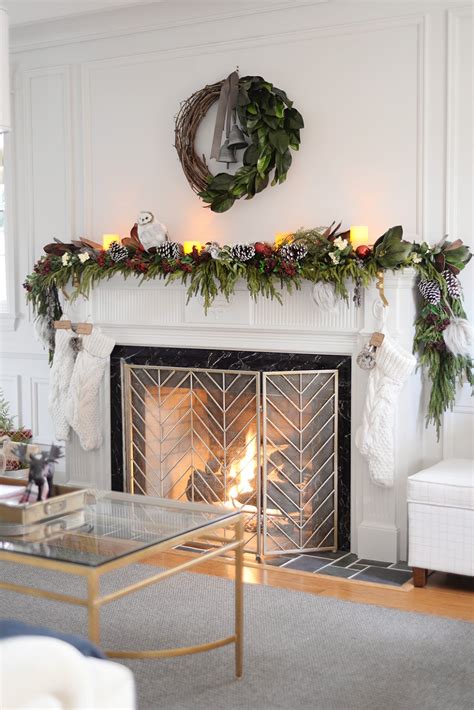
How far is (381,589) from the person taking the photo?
373cm

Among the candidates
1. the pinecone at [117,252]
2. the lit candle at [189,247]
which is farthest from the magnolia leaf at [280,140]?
the pinecone at [117,252]

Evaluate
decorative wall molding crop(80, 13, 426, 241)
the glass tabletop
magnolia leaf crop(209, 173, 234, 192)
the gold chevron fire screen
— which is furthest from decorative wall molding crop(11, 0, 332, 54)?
the glass tabletop

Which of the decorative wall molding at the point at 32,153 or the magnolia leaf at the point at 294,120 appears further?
the decorative wall molding at the point at 32,153

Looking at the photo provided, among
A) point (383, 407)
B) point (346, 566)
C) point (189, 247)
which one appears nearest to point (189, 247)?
point (189, 247)

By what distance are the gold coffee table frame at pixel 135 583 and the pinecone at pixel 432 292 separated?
151cm

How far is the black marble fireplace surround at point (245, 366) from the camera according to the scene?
4168 mm

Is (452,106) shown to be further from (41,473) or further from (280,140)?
(41,473)

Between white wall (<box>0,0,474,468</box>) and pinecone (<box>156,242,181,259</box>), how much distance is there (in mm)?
340

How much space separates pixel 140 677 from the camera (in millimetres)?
2877

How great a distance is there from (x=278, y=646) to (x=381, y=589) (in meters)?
0.76

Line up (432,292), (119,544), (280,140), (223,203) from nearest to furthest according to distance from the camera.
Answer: (119,544) < (432,292) < (280,140) < (223,203)

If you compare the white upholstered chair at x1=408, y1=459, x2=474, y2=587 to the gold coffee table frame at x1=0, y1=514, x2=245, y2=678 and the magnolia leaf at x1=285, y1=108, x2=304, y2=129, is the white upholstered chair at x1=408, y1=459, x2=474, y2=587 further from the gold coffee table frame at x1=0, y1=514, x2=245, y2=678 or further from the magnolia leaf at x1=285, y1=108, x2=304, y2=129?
the magnolia leaf at x1=285, y1=108, x2=304, y2=129

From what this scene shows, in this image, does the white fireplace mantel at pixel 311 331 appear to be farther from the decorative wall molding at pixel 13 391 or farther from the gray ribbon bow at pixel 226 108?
the decorative wall molding at pixel 13 391

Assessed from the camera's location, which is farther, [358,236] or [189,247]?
[189,247]
